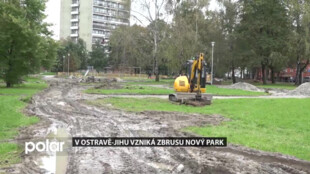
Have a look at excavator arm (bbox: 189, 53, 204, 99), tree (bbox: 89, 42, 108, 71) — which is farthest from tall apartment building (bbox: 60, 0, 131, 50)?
excavator arm (bbox: 189, 53, 204, 99)

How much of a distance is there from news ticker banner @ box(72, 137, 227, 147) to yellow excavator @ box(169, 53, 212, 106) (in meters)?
9.22

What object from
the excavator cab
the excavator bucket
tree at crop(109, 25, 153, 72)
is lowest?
the excavator bucket

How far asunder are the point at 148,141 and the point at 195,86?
11.2 m

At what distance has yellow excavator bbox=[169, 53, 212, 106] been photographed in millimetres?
18297

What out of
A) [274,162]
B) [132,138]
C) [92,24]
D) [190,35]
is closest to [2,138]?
[132,138]

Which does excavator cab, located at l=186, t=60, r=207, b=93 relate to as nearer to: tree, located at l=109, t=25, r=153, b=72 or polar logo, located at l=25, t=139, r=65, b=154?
polar logo, located at l=25, t=139, r=65, b=154

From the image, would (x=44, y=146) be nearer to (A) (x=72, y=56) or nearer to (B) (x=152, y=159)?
(B) (x=152, y=159)

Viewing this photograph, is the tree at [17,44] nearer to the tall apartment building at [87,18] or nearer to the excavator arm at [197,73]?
the excavator arm at [197,73]

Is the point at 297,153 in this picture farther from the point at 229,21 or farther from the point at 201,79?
the point at 229,21

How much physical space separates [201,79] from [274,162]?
40.0 feet

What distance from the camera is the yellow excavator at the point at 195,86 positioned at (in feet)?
60.0

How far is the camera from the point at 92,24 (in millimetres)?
117812

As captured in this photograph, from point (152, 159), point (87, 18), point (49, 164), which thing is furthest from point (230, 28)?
point (87, 18)

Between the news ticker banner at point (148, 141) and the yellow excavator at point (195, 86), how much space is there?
30.3 ft
